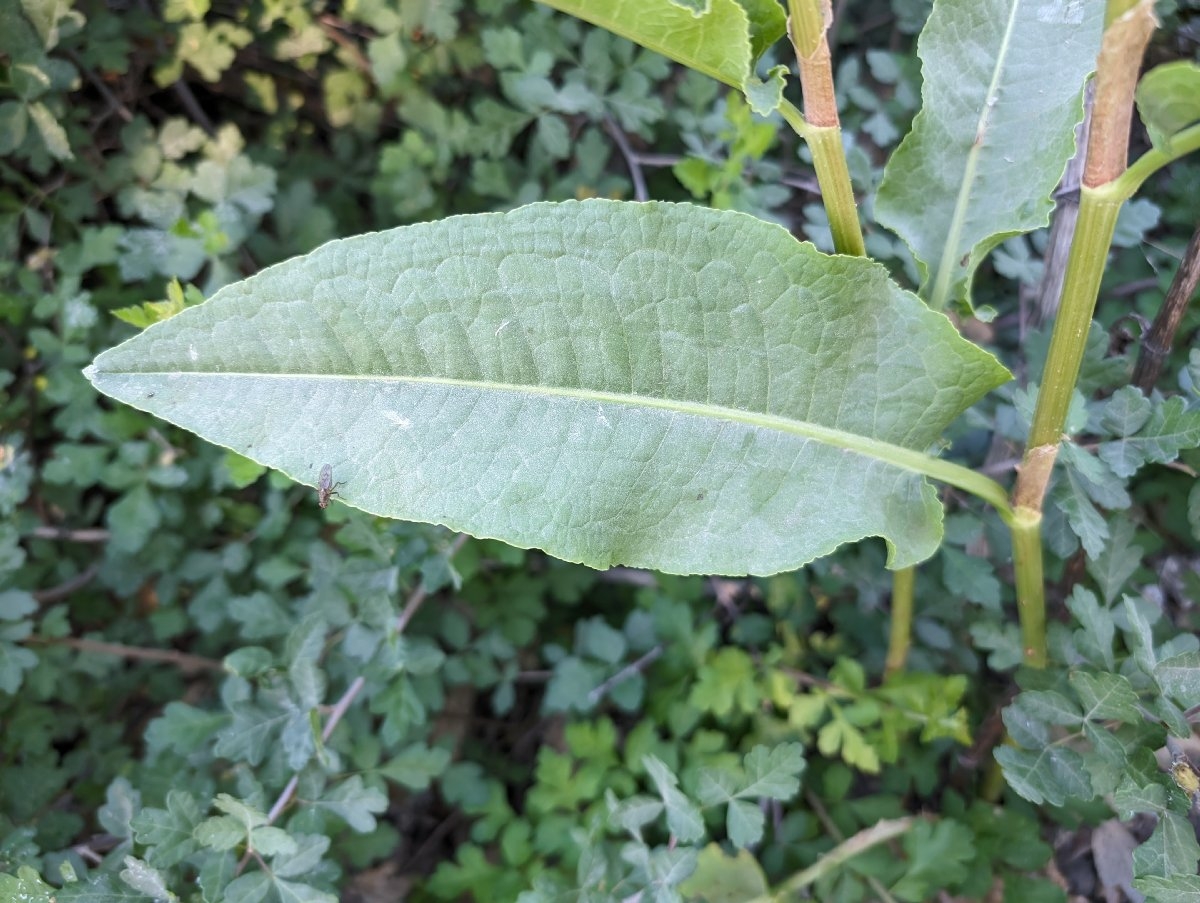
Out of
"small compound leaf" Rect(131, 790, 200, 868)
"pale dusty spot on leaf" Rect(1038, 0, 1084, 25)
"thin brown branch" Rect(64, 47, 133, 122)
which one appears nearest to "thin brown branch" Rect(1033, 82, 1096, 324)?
"pale dusty spot on leaf" Rect(1038, 0, 1084, 25)

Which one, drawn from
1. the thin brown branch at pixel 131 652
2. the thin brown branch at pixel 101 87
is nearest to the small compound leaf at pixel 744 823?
the thin brown branch at pixel 131 652

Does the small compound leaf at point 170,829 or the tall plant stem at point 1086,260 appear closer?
the tall plant stem at point 1086,260

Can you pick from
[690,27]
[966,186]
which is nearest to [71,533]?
[690,27]

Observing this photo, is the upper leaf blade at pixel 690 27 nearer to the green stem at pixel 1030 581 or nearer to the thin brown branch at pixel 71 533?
the green stem at pixel 1030 581

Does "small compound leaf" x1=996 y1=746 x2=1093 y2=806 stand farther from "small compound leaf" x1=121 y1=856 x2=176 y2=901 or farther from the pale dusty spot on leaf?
"small compound leaf" x1=121 y1=856 x2=176 y2=901

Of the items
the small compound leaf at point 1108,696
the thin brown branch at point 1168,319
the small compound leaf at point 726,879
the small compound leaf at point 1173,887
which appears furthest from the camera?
the small compound leaf at point 726,879

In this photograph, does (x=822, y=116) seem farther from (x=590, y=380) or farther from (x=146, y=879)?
(x=146, y=879)
